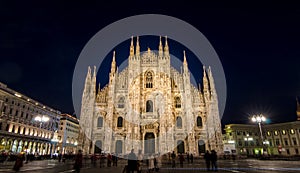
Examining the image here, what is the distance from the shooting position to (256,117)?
25234mm

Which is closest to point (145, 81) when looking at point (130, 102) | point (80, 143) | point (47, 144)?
point (130, 102)

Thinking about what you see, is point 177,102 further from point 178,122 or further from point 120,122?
point 120,122

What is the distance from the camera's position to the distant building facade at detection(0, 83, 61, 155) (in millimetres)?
34719

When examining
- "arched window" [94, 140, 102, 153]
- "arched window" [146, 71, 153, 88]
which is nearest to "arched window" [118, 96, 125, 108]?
"arched window" [146, 71, 153, 88]

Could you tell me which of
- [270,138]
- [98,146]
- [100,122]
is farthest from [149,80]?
[270,138]

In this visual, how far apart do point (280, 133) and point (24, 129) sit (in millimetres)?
64577

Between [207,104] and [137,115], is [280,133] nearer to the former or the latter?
[207,104]

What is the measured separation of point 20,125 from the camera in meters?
39.0

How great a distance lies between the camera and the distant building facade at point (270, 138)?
53.3 m

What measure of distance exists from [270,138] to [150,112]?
4489 cm

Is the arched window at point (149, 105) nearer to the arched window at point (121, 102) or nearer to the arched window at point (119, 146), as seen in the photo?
the arched window at point (121, 102)

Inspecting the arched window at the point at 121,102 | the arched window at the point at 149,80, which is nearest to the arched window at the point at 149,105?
the arched window at the point at 149,80

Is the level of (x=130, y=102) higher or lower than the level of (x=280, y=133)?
higher

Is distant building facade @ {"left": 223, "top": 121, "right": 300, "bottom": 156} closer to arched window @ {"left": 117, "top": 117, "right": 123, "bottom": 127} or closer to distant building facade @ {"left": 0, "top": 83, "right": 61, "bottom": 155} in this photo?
arched window @ {"left": 117, "top": 117, "right": 123, "bottom": 127}
